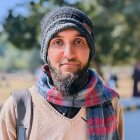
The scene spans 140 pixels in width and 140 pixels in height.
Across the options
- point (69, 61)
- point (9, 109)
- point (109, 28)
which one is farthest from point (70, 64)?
point (109, 28)

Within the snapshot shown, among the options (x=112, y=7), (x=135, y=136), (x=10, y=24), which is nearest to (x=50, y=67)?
(x=135, y=136)

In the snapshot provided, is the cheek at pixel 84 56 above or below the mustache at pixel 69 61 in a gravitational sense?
above

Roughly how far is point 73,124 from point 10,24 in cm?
1504

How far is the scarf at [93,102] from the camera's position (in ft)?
6.34

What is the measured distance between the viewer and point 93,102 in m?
1.97

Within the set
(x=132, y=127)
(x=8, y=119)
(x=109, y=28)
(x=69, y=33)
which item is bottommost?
(x=8, y=119)

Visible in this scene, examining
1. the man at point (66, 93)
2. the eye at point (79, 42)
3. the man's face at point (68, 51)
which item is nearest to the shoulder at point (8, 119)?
the man at point (66, 93)

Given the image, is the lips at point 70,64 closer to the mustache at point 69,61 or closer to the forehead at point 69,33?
the mustache at point 69,61

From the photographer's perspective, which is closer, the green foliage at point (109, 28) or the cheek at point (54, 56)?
the cheek at point (54, 56)

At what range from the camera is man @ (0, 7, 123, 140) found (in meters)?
1.89

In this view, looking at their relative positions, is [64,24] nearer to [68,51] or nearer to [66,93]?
[68,51]

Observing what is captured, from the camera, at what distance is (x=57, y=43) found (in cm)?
193

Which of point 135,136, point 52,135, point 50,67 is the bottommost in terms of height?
point 52,135

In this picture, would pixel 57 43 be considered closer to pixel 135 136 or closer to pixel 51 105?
pixel 51 105
